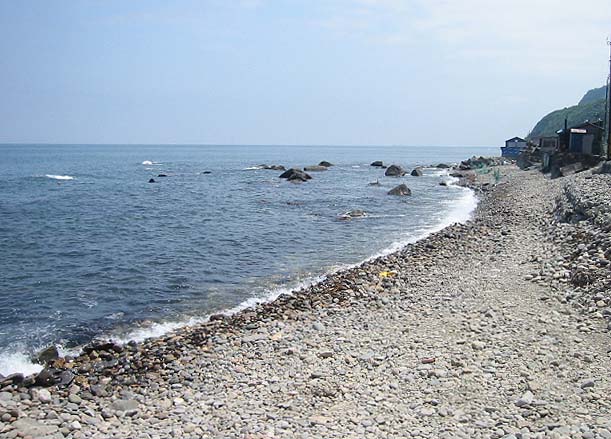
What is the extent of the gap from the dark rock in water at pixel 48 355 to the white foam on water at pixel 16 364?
0.47 feet

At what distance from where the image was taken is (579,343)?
844 centimetres

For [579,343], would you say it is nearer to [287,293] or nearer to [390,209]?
[287,293]

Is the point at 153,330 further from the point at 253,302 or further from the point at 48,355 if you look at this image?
the point at 253,302

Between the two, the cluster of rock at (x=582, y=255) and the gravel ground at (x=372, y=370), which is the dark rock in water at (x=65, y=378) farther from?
the cluster of rock at (x=582, y=255)

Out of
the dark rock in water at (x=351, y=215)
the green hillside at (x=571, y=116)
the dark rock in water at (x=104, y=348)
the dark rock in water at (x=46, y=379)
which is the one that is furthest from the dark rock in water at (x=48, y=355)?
the green hillside at (x=571, y=116)

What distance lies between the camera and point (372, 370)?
813 cm

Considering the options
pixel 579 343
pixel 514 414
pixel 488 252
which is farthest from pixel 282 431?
pixel 488 252

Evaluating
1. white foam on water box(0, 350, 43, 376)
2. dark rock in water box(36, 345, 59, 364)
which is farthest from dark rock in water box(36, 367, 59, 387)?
dark rock in water box(36, 345, 59, 364)

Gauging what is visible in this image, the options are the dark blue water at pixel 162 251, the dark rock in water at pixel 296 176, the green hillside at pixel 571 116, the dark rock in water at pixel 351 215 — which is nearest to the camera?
the dark blue water at pixel 162 251

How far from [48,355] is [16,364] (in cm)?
61

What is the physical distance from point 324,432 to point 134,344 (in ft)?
18.8

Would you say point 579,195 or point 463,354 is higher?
point 579,195

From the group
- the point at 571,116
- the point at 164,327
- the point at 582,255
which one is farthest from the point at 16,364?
the point at 571,116

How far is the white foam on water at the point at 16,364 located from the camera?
9606 millimetres
